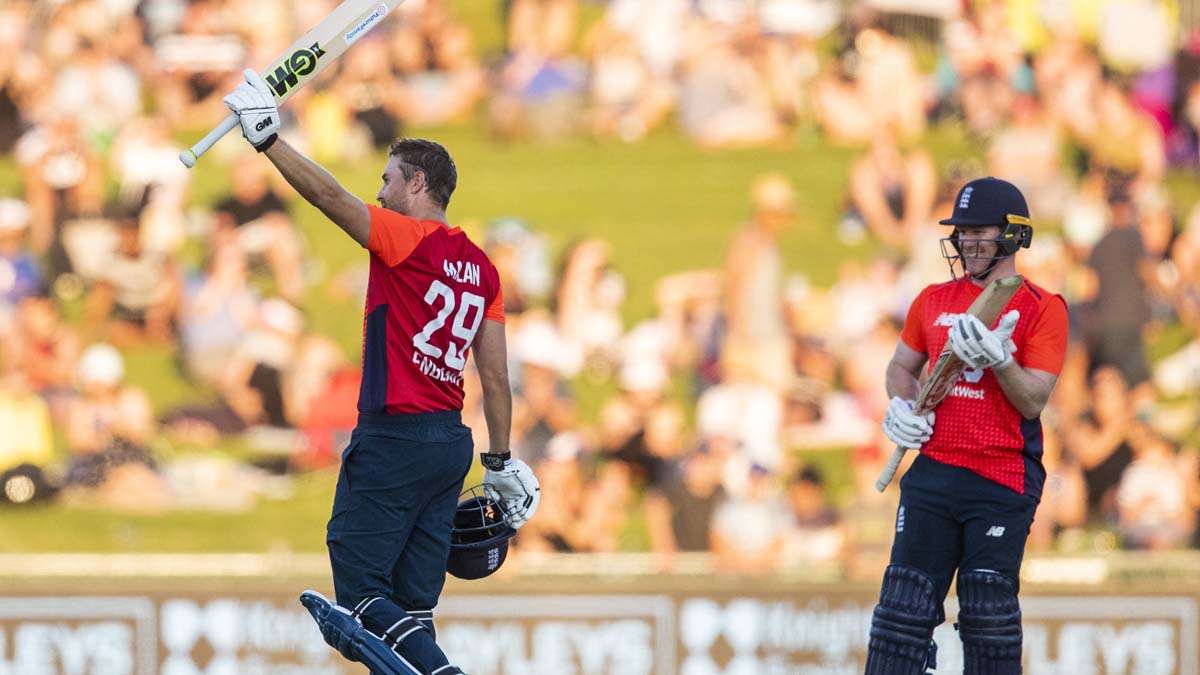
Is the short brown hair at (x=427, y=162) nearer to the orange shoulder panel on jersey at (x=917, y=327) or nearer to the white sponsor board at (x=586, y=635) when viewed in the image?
the orange shoulder panel on jersey at (x=917, y=327)

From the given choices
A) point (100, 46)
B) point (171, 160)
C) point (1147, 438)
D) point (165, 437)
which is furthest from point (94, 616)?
point (1147, 438)

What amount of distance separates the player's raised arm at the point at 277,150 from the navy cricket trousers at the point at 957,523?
7.43ft

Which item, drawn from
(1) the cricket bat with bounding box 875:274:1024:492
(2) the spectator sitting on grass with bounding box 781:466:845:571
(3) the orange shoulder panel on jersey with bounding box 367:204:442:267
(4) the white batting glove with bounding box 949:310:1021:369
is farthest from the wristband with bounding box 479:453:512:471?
(2) the spectator sitting on grass with bounding box 781:466:845:571

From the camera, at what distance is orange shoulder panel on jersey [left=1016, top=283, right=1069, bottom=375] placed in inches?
248

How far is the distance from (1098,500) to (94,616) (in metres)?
5.90

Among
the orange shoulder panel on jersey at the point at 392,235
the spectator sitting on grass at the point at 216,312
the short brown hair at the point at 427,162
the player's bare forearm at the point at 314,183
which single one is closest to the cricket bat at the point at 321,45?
the player's bare forearm at the point at 314,183

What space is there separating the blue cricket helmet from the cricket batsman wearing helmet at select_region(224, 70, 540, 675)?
0.44 metres

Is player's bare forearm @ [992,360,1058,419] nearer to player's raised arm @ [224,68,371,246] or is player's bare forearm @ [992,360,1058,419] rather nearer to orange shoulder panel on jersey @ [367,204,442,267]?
orange shoulder panel on jersey @ [367,204,442,267]

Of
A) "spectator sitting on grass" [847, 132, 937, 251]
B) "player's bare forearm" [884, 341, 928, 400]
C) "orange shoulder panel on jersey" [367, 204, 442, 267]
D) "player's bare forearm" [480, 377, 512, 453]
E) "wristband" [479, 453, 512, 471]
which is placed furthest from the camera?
"spectator sitting on grass" [847, 132, 937, 251]

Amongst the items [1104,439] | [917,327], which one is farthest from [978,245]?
[1104,439]

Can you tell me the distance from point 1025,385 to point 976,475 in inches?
15.4

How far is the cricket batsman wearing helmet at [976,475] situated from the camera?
6.34 m

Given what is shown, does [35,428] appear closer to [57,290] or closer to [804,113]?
[57,290]

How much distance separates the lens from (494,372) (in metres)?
6.39
